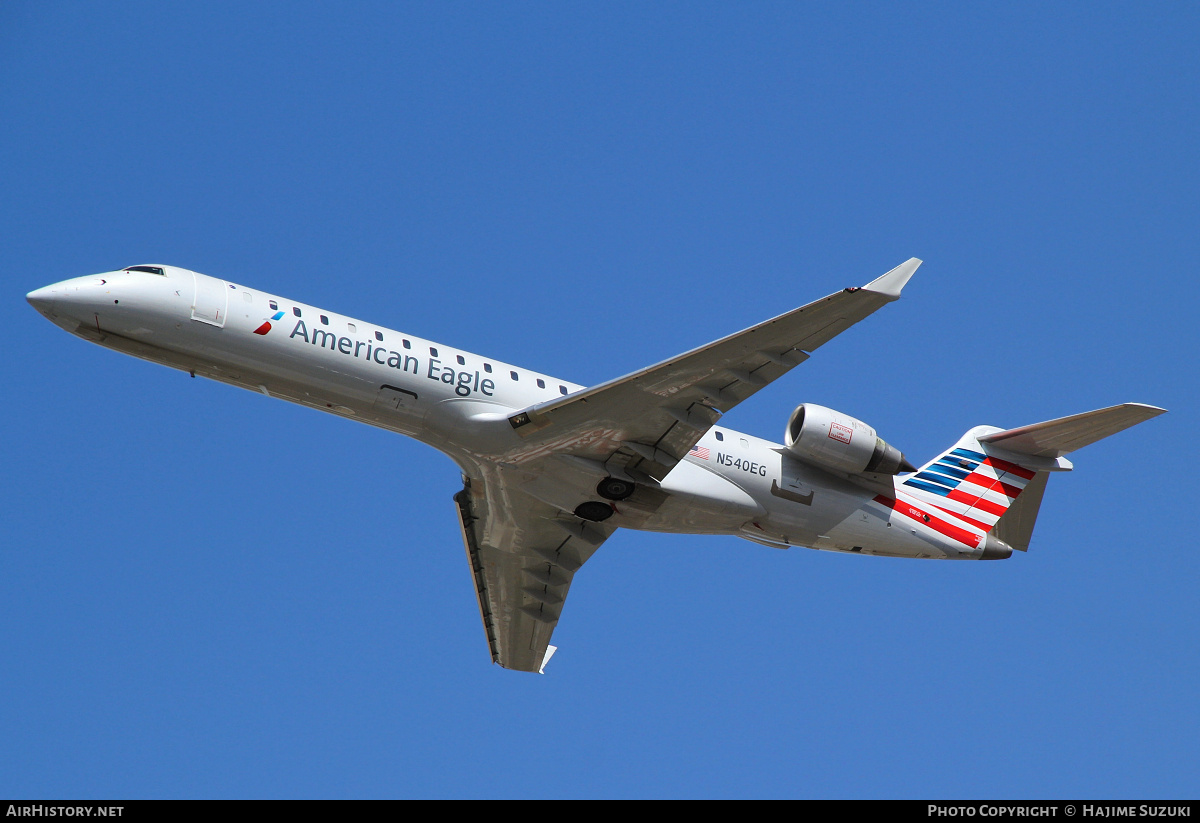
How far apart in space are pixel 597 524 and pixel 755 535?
113 inches

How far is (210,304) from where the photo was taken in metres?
17.1

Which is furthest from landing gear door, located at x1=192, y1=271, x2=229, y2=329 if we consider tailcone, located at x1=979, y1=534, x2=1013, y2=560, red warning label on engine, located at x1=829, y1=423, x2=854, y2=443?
tailcone, located at x1=979, y1=534, x2=1013, y2=560

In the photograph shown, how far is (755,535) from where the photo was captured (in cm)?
2020

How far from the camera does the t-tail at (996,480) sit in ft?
70.3

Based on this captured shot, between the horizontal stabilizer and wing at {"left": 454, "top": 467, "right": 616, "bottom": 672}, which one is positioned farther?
wing at {"left": 454, "top": 467, "right": 616, "bottom": 672}

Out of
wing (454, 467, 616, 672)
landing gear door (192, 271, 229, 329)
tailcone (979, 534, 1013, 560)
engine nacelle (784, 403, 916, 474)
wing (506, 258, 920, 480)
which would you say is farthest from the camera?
tailcone (979, 534, 1013, 560)

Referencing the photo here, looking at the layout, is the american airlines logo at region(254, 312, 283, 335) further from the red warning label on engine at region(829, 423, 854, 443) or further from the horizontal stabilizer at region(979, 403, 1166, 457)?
the horizontal stabilizer at region(979, 403, 1166, 457)

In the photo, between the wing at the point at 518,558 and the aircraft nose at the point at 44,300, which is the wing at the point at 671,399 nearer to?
the wing at the point at 518,558

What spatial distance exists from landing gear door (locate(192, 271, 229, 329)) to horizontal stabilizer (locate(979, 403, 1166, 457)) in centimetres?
1432

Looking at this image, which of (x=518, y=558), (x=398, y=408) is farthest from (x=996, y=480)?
(x=398, y=408)

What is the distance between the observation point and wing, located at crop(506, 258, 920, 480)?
16156mm

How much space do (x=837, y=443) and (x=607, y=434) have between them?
4.20m
